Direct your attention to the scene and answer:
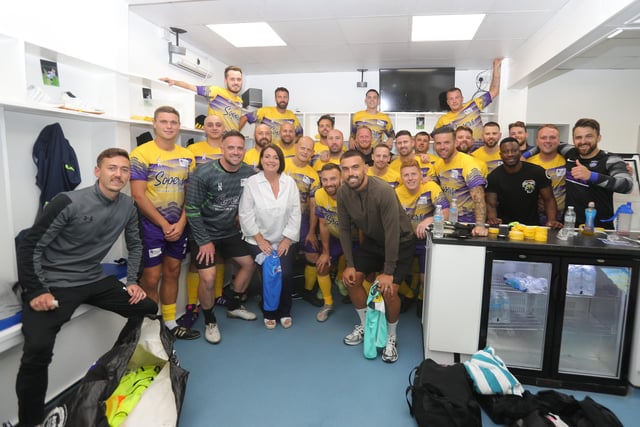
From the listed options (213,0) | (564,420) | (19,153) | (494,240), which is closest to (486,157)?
(494,240)

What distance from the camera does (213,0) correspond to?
3572 millimetres

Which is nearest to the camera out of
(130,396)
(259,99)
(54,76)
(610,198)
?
(130,396)

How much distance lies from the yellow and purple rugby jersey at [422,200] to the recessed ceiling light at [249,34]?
2517 millimetres

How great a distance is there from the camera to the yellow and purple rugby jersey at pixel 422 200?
3311 millimetres

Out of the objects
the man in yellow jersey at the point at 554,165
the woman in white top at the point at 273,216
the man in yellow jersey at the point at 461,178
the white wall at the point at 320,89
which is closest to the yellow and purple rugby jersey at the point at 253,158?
the woman in white top at the point at 273,216

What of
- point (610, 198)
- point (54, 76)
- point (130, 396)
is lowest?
point (130, 396)

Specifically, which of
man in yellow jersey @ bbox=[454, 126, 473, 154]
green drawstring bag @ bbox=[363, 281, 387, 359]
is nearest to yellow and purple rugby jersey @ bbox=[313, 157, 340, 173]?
man in yellow jersey @ bbox=[454, 126, 473, 154]

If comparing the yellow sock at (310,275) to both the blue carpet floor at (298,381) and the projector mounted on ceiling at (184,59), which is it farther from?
the projector mounted on ceiling at (184,59)

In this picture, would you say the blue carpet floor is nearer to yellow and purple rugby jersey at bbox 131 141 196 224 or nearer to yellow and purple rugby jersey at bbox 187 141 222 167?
yellow and purple rugby jersey at bbox 131 141 196 224

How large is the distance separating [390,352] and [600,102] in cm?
561

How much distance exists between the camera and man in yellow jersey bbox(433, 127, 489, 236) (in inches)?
123

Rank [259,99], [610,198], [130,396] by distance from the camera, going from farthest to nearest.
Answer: [259,99], [610,198], [130,396]

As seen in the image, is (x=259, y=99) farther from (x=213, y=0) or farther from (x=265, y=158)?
(x=265, y=158)

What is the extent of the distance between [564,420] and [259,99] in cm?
528
